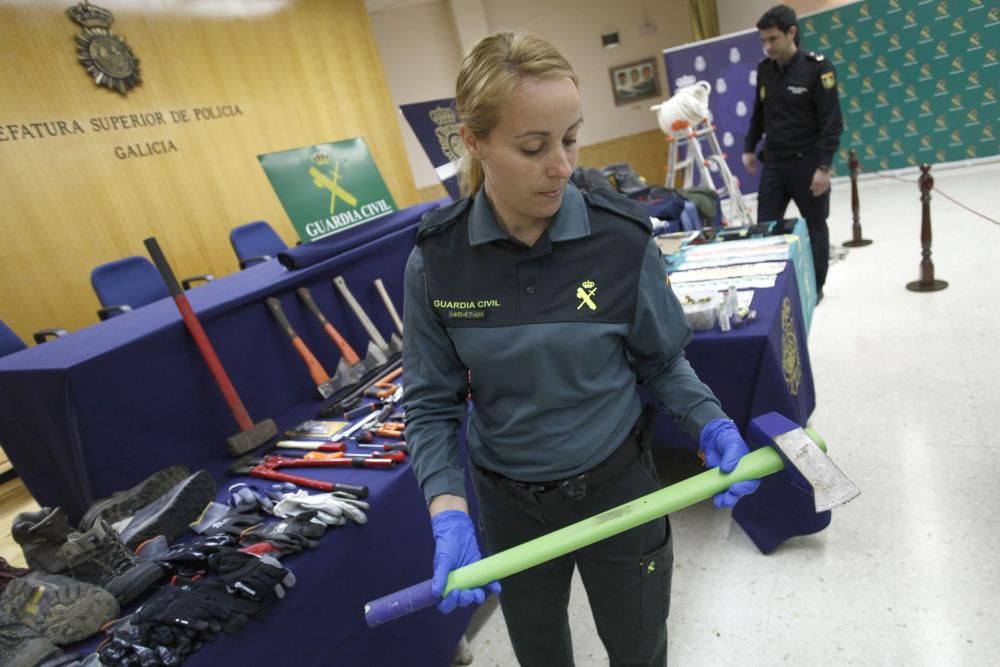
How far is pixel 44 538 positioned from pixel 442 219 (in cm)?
129

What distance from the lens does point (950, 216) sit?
4750 mm

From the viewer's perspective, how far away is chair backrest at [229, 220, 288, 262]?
180 inches

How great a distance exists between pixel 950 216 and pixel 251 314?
5517mm

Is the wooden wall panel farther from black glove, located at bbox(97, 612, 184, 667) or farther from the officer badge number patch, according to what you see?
the officer badge number patch

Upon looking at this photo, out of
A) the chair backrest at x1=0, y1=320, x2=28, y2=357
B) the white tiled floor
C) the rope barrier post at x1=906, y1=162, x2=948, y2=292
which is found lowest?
the white tiled floor

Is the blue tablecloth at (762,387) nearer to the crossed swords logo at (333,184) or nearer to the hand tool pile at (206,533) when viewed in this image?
the hand tool pile at (206,533)

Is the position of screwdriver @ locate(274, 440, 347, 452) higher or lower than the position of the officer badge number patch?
lower

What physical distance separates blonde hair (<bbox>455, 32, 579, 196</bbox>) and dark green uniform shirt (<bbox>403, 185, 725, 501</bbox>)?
17 centimetres

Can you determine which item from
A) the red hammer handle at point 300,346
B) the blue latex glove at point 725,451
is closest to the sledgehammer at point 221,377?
the red hammer handle at point 300,346

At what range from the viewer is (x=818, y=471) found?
999 mm

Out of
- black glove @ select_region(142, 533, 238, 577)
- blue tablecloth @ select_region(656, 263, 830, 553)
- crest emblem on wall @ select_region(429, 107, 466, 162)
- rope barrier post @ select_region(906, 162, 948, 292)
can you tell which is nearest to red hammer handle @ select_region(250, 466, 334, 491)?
black glove @ select_region(142, 533, 238, 577)

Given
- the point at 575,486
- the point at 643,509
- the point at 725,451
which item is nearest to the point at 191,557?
the point at 575,486

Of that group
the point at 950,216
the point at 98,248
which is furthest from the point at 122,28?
the point at 950,216

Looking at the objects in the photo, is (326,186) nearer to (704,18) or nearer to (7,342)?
(7,342)
